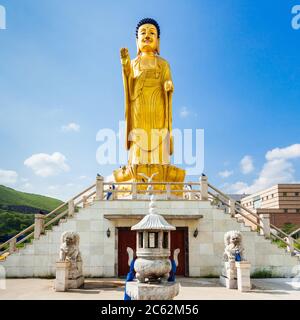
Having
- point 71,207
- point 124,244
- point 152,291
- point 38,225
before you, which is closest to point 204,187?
point 124,244

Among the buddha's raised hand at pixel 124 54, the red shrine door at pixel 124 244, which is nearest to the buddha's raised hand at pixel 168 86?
the buddha's raised hand at pixel 124 54

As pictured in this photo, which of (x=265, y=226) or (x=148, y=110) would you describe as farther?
(x=148, y=110)

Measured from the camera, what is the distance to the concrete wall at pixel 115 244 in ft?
38.7

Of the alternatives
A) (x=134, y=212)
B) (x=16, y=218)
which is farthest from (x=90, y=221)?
(x=16, y=218)

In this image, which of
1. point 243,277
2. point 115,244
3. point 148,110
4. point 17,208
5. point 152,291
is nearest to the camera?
point 152,291

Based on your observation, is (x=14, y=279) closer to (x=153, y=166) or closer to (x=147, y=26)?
(x=153, y=166)

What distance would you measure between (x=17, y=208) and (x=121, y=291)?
130ft

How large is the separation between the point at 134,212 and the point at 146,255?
19.9ft

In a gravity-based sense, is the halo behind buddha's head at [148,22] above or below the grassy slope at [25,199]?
above

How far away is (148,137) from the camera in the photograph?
16.2 metres

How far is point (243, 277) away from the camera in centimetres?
910

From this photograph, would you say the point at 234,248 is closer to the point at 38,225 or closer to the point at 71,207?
the point at 71,207

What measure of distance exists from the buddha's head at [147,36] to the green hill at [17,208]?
12.3 m

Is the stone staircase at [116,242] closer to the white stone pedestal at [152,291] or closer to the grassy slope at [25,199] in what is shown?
the white stone pedestal at [152,291]
